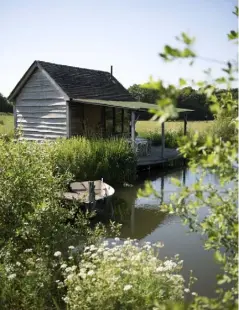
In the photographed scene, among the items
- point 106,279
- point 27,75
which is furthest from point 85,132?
point 106,279

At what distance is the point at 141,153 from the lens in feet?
69.0

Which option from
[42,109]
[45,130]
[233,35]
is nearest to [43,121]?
[45,130]

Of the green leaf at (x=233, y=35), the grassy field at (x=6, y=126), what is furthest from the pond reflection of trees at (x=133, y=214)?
the grassy field at (x=6, y=126)

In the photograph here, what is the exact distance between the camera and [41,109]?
20828 mm

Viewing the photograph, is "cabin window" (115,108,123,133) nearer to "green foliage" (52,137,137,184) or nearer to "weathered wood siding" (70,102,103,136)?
"weathered wood siding" (70,102,103,136)

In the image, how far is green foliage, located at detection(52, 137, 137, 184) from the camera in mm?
14381

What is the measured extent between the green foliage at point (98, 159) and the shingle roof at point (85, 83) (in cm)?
512

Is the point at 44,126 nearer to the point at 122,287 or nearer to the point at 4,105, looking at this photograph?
the point at 122,287

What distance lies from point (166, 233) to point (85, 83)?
14.5 meters

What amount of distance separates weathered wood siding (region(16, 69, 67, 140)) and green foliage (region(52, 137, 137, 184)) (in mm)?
4619

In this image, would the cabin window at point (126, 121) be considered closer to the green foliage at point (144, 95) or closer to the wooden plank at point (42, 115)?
the wooden plank at point (42, 115)

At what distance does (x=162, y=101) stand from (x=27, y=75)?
20.6 metres

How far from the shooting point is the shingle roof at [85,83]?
20.2m

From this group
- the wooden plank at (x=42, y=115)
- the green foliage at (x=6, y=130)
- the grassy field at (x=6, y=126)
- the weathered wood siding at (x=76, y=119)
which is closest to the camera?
the green foliage at (x=6, y=130)
